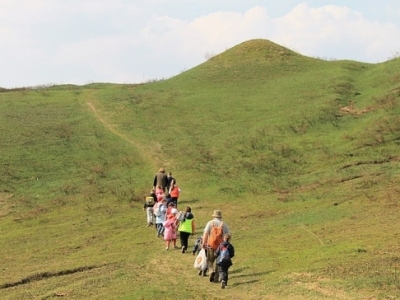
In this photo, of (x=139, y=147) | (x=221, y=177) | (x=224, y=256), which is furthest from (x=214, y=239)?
(x=139, y=147)

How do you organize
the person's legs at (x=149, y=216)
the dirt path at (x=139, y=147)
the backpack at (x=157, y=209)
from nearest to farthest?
1. the backpack at (x=157, y=209)
2. the person's legs at (x=149, y=216)
3. the dirt path at (x=139, y=147)

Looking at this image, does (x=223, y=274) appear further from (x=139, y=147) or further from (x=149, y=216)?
(x=139, y=147)

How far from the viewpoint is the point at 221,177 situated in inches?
1475

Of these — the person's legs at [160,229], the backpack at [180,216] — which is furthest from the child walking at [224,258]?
the person's legs at [160,229]

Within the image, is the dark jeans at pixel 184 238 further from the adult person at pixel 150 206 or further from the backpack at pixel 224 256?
the adult person at pixel 150 206

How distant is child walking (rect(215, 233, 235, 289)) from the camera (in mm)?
18000

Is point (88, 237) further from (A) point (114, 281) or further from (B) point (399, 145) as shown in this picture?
(B) point (399, 145)

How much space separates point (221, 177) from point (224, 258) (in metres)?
19.6

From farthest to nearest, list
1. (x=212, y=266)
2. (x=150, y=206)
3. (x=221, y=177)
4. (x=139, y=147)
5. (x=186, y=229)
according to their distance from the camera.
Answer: (x=139, y=147), (x=221, y=177), (x=150, y=206), (x=186, y=229), (x=212, y=266)

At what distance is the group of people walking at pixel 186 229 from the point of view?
18188mm

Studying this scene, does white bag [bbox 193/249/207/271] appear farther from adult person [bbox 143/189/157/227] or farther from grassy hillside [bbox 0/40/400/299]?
adult person [bbox 143/189/157/227]

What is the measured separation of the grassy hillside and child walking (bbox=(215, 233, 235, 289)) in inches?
15.3

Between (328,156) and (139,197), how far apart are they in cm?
1104

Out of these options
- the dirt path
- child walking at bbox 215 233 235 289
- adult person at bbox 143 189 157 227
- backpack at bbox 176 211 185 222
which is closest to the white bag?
child walking at bbox 215 233 235 289
